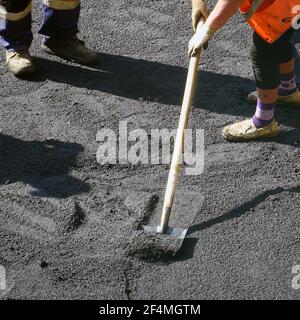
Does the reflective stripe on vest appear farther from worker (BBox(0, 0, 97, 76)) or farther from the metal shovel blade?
worker (BBox(0, 0, 97, 76))

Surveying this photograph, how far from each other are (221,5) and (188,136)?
3.32 feet

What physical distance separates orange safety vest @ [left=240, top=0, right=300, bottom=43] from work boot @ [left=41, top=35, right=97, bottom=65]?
147 centimetres

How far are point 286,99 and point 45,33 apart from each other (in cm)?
174

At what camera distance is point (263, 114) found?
4.32 meters

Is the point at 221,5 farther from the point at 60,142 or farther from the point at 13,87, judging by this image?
the point at 13,87

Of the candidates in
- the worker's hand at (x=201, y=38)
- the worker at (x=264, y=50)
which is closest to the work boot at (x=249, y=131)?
the worker at (x=264, y=50)

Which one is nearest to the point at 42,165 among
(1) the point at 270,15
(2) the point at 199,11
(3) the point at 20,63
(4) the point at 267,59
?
(3) the point at 20,63

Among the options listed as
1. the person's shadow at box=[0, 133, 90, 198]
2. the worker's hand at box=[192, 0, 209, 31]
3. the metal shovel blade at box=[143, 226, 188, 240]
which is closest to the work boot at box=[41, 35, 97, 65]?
the person's shadow at box=[0, 133, 90, 198]

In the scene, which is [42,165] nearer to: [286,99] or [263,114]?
[263,114]

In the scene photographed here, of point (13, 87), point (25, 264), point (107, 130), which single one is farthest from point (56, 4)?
point (25, 264)

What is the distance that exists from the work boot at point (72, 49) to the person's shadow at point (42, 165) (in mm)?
884

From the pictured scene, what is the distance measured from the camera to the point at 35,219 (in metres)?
Answer: 3.92

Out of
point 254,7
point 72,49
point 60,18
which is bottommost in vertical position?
point 72,49

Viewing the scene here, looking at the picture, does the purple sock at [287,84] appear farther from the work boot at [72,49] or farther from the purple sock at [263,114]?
the work boot at [72,49]
